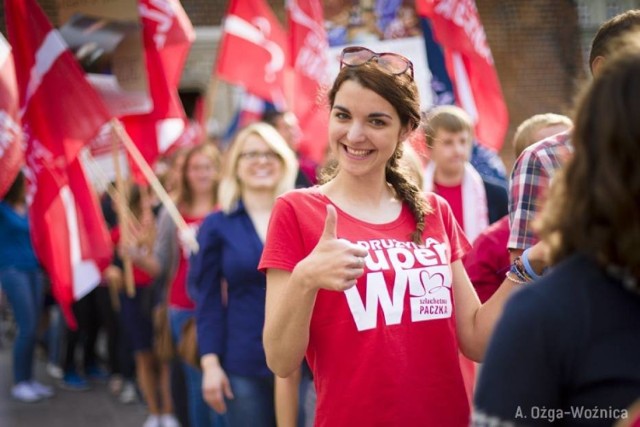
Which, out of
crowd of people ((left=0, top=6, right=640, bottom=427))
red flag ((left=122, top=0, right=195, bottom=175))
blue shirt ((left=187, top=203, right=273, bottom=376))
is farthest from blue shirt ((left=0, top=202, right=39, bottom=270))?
blue shirt ((left=187, top=203, right=273, bottom=376))

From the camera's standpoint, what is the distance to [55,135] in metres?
5.86

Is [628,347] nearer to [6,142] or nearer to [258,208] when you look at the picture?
[258,208]

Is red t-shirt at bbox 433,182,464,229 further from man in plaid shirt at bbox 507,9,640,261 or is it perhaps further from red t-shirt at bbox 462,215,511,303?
man in plaid shirt at bbox 507,9,640,261

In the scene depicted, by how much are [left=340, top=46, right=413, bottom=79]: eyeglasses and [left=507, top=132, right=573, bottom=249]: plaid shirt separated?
1.34ft

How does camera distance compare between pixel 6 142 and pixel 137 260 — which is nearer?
pixel 6 142

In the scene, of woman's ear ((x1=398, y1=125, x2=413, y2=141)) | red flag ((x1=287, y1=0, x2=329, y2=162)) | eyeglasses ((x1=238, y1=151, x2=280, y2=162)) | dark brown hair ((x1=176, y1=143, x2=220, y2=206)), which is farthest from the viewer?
red flag ((x1=287, y1=0, x2=329, y2=162))

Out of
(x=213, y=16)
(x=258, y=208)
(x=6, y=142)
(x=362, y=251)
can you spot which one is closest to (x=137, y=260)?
(x=6, y=142)

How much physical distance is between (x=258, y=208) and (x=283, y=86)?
4.00m

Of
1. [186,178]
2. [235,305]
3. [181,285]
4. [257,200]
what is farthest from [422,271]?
[186,178]

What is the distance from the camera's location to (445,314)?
102 inches

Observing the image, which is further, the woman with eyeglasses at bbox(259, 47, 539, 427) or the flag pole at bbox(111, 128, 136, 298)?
the flag pole at bbox(111, 128, 136, 298)

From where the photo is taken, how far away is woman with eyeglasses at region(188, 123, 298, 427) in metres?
4.38

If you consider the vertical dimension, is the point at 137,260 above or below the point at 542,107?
below

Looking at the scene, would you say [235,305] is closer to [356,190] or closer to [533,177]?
[356,190]
